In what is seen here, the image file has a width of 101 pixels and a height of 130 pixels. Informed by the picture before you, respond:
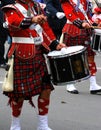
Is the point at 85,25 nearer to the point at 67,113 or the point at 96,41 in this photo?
the point at 96,41

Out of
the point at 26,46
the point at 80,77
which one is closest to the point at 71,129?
the point at 80,77

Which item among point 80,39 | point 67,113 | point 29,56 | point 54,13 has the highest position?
point 29,56

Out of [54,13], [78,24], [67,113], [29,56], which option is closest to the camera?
[29,56]

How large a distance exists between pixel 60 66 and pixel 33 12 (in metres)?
0.57

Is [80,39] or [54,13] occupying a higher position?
[54,13]

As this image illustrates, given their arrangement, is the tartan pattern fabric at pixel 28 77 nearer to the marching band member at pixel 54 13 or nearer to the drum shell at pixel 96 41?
the drum shell at pixel 96 41

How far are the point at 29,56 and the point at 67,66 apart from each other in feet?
1.21

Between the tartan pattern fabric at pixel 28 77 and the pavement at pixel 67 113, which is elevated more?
the tartan pattern fabric at pixel 28 77

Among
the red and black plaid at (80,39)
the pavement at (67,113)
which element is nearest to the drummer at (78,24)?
the red and black plaid at (80,39)

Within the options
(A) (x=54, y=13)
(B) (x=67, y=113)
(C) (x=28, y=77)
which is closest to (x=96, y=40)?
(B) (x=67, y=113)

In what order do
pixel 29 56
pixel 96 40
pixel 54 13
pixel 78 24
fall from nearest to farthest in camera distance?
pixel 29 56, pixel 78 24, pixel 96 40, pixel 54 13

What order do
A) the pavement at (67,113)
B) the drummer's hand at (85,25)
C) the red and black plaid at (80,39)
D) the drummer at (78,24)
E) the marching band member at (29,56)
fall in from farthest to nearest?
the red and black plaid at (80,39) < the drummer at (78,24) < the drummer's hand at (85,25) < the pavement at (67,113) < the marching band member at (29,56)

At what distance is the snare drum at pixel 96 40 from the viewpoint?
627 cm

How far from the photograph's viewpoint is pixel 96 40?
629 cm
